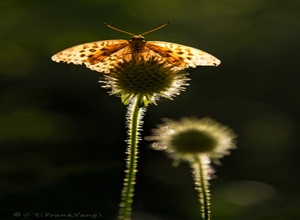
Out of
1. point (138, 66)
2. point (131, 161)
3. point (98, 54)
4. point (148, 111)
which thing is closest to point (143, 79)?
point (138, 66)

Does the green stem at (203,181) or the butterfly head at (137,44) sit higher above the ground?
the butterfly head at (137,44)

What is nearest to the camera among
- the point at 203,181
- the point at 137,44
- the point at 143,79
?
the point at 203,181

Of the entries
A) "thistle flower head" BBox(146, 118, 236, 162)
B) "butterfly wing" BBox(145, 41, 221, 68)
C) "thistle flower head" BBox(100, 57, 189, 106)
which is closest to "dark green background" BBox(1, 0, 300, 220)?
"thistle flower head" BBox(146, 118, 236, 162)

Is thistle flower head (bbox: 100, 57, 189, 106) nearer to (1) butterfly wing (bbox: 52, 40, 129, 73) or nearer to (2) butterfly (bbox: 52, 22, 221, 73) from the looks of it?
(2) butterfly (bbox: 52, 22, 221, 73)

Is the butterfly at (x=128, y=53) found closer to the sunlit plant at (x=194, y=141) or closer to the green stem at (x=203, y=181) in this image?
the sunlit plant at (x=194, y=141)

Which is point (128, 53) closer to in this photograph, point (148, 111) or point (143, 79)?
point (143, 79)

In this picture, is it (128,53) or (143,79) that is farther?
(128,53)

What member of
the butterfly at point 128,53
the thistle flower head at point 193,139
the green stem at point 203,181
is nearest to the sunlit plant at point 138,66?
the butterfly at point 128,53

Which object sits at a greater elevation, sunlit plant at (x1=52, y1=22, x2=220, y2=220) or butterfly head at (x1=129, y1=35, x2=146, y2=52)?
butterfly head at (x1=129, y1=35, x2=146, y2=52)
